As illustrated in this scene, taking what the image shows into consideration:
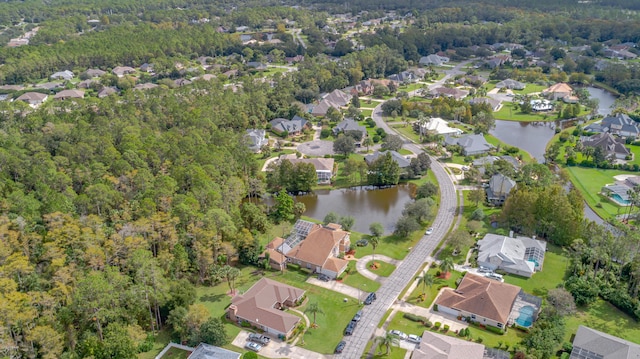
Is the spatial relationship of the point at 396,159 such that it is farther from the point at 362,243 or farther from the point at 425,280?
the point at 425,280

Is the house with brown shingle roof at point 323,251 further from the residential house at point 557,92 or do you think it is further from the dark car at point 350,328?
the residential house at point 557,92

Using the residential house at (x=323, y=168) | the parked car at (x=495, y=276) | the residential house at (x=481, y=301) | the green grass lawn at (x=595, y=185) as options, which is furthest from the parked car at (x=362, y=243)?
the green grass lawn at (x=595, y=185)

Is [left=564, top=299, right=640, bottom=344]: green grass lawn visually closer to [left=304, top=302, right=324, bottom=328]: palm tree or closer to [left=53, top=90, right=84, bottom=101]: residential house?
[left=304, top=302, right=324, bottom=328]: palm tree

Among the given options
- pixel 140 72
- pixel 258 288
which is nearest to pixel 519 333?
pixel 258 288

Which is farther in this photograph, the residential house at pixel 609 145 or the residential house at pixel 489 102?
the residential house at pixel 489 102

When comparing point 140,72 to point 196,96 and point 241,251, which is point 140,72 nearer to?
point 196,96

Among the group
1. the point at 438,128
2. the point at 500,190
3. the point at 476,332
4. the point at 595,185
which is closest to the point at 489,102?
the point at 438,128
